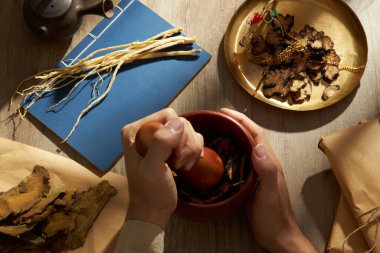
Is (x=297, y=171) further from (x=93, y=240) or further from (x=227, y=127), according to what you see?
(x=93, y=240)

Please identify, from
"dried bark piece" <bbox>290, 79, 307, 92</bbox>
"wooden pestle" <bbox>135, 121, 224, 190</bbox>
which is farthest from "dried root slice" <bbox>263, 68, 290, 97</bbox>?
"wooden pestle" <bbox>135, 121, 224, 190</bbox>

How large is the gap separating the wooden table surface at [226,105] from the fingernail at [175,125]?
281 millimetres

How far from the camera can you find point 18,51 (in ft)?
3.14

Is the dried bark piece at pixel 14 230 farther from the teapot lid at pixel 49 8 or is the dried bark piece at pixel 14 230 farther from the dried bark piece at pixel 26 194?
the teapot lid at pixel 49 8

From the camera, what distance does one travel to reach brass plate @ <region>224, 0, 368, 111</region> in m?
0.89

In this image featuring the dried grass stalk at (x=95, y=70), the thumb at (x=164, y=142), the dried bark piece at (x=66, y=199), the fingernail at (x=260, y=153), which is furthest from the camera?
the dried grass stalk at (x=95, y=70)

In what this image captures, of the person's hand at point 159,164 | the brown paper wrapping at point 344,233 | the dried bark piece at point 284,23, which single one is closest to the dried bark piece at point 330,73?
the dried bark piece at point 284,23

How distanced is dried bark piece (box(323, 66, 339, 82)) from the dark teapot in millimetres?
429

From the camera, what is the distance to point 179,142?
0.64m

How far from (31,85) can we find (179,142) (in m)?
0.44

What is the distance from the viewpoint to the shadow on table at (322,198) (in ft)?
2.78

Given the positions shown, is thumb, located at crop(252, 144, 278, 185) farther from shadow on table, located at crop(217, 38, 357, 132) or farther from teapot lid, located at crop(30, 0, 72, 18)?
teapot lid, located at crop(30, 0, 72, 18)

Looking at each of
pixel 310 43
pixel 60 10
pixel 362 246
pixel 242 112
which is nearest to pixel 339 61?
pixel 310 43

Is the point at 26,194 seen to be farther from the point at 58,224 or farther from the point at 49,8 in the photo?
the point at 49,8
